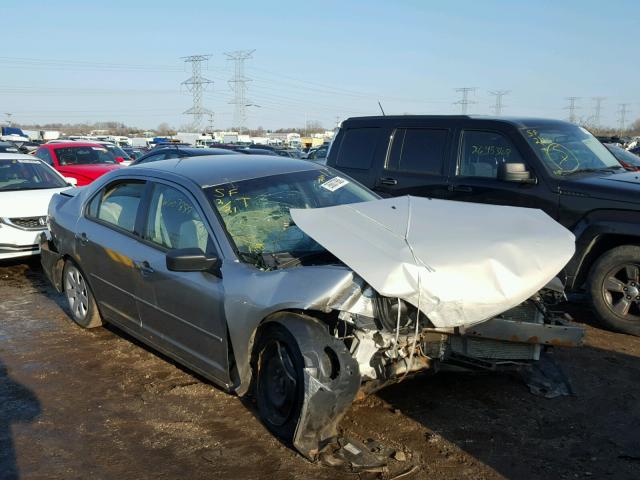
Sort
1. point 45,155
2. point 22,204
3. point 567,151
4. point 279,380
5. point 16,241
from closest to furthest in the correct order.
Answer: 1. point 279,380
2. point 567,151
3. point 16,241
4. point 22,204
5. point 45,155

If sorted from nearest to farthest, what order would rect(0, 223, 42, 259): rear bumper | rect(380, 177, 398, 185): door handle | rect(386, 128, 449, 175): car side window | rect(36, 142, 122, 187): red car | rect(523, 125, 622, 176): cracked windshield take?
rect(523, 125, 622, 176): cracked windshield < rect(386, 128, 449, 175): car side window < rect(380, 177, 398, 185): door handle < rect(0, 223, 42, 259): rear bumper < rect(36, 142, 122, 187): red car

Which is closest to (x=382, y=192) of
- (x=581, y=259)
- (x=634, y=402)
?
(x=581, y=259)

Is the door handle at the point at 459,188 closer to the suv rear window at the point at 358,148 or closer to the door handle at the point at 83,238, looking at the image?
the suv rear window at the point at 358,148

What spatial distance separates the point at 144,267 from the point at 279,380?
150cm

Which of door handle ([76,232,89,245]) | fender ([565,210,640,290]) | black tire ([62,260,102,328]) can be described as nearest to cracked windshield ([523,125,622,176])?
fender ([565,210,640,290])

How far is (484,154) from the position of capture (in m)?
6.47

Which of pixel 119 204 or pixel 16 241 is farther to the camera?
pixel 16 241

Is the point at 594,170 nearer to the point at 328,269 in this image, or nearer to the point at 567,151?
the point at 567,151

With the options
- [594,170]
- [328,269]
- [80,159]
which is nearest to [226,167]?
[328,269]

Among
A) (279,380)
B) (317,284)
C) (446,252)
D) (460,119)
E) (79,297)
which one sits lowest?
(79,297)

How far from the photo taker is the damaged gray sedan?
336cm

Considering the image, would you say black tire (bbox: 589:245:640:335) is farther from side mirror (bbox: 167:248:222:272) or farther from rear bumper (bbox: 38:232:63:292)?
rear bumper (bbox: 38:232:63:292)

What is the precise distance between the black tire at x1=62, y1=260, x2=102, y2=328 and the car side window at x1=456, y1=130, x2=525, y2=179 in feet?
12.9

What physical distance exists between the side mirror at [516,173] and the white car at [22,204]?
5.92 meters
